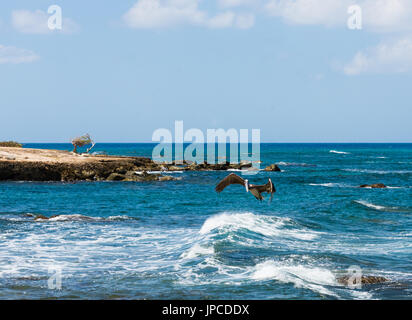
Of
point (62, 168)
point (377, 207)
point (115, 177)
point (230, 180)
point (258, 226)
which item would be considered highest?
point (230, 180)

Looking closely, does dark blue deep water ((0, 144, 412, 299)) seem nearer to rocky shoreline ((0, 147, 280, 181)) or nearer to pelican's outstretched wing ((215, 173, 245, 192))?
pelican's outstretched wing ((215, 173, 245, 192))

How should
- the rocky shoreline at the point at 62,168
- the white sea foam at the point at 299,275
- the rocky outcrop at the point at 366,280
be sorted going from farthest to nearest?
the rocky shoreline at the point at 62,168 < the rocky outcrop at the point at 366,280 < the white sea foam at the point at 299,275

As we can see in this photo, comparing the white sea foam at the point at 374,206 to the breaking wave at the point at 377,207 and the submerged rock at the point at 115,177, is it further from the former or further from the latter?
Answer: the submerged rock at the point at 115,177

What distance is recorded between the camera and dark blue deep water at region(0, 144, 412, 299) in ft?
48.8

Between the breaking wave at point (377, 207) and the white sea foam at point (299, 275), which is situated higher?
the white sea foam at point (299, 275)

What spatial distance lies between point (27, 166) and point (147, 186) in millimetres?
10799

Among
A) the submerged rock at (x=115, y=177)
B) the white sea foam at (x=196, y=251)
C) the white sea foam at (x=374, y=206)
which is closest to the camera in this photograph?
the white sea foam at (x=196, y=251)

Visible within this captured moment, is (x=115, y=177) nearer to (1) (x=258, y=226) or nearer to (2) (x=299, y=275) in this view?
(1) (x=258, y=226)

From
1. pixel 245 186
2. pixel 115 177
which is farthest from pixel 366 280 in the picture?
pixel 115 177

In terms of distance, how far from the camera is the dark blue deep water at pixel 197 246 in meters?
14.9

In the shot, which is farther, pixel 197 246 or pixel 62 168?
pixel 62 168

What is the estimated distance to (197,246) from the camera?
20.4 metres

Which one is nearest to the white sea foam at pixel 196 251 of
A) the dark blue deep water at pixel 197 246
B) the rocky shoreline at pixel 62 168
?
the dark blue deep water at pixel 197 246
